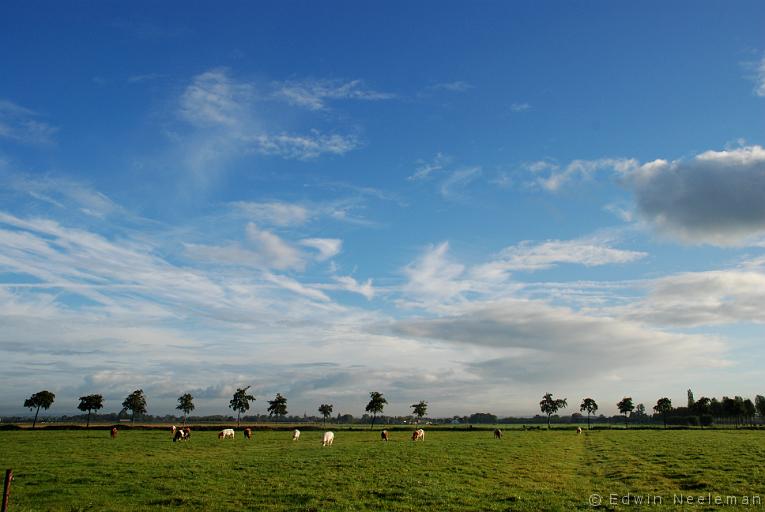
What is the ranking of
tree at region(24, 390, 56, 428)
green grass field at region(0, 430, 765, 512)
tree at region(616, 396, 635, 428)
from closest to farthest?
green grass field at region(0, 430, 765, 512) < tree at region(24, 390, 56, 428) < tree at region(616, 396, 635, 428)

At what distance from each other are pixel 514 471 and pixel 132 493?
76.8 feet

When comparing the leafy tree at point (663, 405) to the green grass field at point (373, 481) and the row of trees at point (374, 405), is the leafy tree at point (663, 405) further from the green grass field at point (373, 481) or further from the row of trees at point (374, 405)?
the green grass field at point (373, 481)

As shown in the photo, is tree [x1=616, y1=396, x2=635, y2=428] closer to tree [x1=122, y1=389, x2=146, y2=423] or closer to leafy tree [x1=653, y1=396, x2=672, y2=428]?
leafy tree [x1=653, y1=396, x2=672, y2=428]

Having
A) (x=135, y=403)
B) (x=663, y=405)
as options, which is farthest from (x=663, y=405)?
(x=135, y=403)

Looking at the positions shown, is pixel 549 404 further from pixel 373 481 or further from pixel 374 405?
pixel 373 481

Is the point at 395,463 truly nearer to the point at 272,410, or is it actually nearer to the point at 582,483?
the point at 582,483

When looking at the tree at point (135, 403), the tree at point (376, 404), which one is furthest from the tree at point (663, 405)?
the tree at point (135, 403)

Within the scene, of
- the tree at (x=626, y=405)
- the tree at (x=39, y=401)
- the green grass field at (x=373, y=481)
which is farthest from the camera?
the tree at (x=626, y=405)

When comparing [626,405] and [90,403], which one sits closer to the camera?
[90,403]

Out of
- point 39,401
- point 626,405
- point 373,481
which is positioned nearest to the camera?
point 373,481

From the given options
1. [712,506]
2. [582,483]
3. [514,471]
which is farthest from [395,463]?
[712,506]

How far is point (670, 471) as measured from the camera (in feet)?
104

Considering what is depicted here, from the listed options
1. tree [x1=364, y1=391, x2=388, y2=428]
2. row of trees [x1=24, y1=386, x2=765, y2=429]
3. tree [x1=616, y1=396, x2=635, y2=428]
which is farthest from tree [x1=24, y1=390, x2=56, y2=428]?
tree [x1=616, y1=396, x2=635, y2=428]

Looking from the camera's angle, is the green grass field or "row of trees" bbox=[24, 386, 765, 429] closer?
the green grass field
